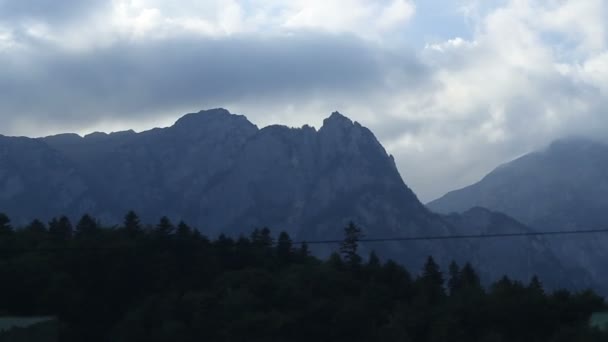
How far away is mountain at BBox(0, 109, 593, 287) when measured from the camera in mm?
165375

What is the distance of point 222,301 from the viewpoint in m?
55.5

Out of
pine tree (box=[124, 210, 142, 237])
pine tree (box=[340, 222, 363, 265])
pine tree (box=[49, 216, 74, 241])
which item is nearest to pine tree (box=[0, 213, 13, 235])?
pine tree (box=[49, 216, 74, 241])

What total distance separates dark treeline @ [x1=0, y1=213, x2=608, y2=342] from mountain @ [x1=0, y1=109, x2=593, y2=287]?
95153 mm

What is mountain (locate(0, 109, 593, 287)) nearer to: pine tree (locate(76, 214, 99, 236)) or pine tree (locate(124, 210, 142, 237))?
pine tree (locate(124, 210, 142, 237))

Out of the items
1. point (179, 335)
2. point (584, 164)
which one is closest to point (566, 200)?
point (584, 164)

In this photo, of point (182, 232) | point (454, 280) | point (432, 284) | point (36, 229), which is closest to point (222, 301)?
point (182, 232)

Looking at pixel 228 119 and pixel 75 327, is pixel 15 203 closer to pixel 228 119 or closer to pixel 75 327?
pixel 228 119

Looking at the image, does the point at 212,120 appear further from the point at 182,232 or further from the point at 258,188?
the point at 182,232

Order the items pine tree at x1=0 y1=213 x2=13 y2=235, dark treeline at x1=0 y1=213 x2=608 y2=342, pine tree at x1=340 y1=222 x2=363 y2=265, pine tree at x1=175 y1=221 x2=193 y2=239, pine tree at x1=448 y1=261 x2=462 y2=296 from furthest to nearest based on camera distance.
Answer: pine tree at x1=448 y1=261 x2=462 y2=296, pine tree at x1=340 y1=222 x2=363 y2=265, pine tree at x1=175 y1=221 x2=193 y2=239, pine tree at x1=0 y1=213 x2=13 y2=235, dark treeline at x1=0 y1=213 x2=608 y2=342

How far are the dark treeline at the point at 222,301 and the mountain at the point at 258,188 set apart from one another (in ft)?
312

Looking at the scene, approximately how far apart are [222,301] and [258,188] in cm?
12150

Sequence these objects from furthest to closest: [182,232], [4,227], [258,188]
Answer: [258,188], [182,232], [4,227]

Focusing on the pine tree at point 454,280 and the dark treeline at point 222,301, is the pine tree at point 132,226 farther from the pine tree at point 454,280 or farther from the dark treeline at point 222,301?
the pine tree at point 454,280

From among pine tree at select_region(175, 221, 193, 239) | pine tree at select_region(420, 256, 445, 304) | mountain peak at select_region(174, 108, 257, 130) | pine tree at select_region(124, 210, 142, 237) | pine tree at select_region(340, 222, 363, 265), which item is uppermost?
mountain peak at select_region(174, 108, 257, 130)
